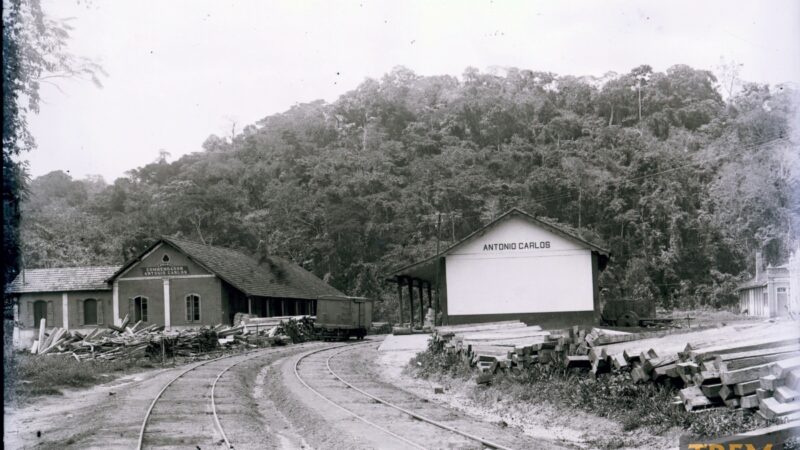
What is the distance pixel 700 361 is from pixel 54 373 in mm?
16979

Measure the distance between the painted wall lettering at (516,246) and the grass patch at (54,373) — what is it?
1395cm

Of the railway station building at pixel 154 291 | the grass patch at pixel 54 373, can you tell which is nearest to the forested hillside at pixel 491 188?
the railway station building at pixel 154 291

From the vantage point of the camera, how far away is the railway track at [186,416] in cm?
1156

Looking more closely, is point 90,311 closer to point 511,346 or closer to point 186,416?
point 186,416

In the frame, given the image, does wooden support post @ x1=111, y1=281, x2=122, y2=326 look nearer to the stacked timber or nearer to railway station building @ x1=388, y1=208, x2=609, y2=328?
railway station building @ x1=388, y1=208, x2=609, y2=328

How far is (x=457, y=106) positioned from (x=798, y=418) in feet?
240

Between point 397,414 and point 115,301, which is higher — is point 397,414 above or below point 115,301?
below

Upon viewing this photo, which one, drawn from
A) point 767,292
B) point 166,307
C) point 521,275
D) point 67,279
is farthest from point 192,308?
point 767,292

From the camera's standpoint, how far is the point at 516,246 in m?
31.3

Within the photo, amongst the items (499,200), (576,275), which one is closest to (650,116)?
(499,200)

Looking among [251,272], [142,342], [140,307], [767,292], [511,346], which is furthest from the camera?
[251,272]

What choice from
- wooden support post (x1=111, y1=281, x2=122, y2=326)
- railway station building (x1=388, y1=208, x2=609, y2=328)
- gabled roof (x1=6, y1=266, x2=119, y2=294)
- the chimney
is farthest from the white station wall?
gabled roof (x1=6, y1=266, x2=119, y2=294)

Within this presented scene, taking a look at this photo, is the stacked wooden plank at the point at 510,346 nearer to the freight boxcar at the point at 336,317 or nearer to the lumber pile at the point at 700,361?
the lumber pile at the point at 700,361

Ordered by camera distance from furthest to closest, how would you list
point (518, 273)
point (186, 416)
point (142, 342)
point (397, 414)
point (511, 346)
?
point (518, 273) < point (142, 342) < point (511, 346) < point (186, 416) < point (397, 414)
